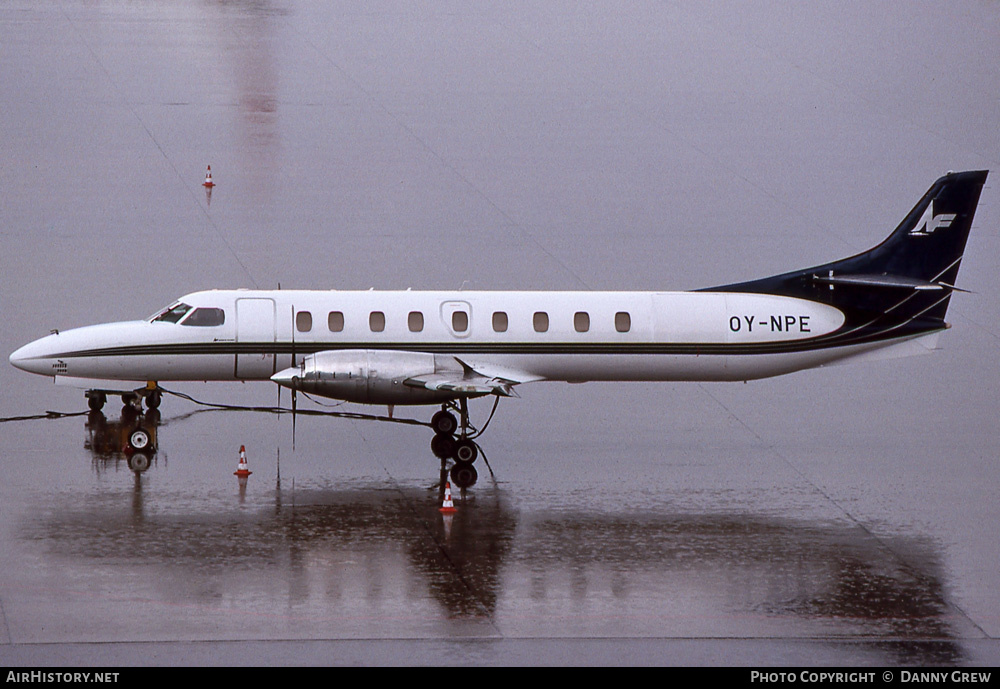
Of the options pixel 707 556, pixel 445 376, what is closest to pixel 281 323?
pixel 445 376

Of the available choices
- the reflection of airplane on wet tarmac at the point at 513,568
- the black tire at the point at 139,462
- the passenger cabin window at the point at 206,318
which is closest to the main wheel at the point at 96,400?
the black tire at the point at 139,462

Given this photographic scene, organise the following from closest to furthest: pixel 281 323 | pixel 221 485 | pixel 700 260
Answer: pixel 221 485 < pixel 281 323 < pixel 700 260

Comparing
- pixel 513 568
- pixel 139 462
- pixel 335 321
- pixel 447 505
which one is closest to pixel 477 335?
pixel 335 321

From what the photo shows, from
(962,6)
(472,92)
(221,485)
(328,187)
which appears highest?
(962,6)

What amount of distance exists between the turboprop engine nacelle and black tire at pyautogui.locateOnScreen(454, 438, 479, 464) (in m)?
0.89

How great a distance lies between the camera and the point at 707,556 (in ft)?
72.0

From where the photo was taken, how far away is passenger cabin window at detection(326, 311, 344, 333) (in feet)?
86.4

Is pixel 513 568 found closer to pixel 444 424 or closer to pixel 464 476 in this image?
pixel 464 476

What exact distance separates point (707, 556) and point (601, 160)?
3001 cm

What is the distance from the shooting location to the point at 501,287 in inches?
1510

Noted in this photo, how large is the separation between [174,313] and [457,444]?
5.83 m

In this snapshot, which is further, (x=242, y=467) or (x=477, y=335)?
(x=477, y=335)

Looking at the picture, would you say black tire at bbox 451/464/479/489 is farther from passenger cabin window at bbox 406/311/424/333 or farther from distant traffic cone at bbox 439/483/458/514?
passenger cabin window at bbox 406/311/424/333

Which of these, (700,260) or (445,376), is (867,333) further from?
(700,260)
